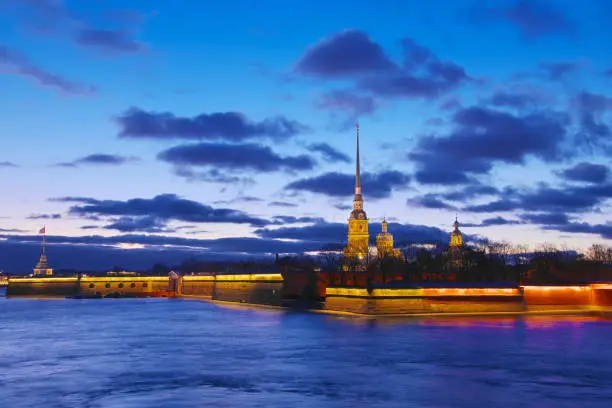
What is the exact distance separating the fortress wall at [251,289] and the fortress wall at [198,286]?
12.1 m

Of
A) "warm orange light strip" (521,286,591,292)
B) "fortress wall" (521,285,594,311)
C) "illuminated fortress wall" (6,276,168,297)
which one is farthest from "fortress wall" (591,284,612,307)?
"illuminated fortress wall" (6,276,168,297)

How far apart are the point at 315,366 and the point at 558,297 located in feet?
170

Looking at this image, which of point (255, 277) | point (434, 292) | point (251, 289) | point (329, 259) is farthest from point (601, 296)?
point (329, 259)

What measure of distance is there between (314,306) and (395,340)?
150 ft

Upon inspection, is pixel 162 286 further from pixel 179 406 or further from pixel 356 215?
pixel 179 406

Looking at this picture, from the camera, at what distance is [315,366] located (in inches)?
1545

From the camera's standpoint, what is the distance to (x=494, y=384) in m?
32.6

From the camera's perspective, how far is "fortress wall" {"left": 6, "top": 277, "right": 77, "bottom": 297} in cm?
19100

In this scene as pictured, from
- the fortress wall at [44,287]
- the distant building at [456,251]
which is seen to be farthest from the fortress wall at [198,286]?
the distant building at [456,251]

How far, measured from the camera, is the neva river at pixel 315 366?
96.9ft

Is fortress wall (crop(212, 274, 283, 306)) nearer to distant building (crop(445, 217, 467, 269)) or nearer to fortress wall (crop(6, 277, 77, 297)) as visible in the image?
distant building (crop(445, 217, 467, 269))

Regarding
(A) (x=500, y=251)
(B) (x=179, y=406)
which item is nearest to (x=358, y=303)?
(B) (x=179, y=406)

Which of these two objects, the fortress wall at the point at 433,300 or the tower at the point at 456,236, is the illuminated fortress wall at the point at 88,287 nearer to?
the tower at the point at 456,236

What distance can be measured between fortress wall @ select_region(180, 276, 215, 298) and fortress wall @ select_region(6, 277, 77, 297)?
28575mm
